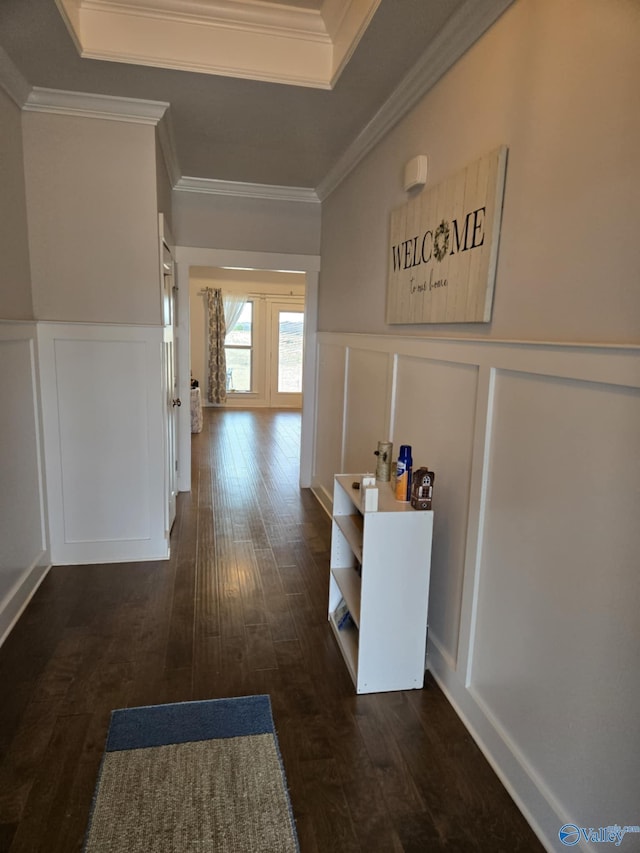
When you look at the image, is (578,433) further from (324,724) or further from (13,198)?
(13,198)

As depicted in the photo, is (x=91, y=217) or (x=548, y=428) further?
(x=91, y=217)

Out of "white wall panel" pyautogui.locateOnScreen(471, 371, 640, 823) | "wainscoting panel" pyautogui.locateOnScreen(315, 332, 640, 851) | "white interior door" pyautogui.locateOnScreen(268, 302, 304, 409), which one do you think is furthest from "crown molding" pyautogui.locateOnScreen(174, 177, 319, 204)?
"white interior door" pyautogui.locateOnScreen(268, 302, 304, 409)

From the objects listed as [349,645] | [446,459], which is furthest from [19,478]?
[446,459]

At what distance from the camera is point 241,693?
6.69ft

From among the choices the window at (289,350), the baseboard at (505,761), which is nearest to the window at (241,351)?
the window at (289,350)

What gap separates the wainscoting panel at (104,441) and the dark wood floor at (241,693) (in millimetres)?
188

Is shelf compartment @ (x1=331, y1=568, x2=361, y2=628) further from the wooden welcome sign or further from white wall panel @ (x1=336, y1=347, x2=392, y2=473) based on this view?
the wooden welcome sign

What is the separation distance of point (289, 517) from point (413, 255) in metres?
2.26

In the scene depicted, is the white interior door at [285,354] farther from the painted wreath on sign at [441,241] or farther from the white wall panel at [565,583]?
the white wall panel at [565,583]

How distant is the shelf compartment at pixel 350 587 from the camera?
7.23 feet

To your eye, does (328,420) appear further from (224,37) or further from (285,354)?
(285,354)

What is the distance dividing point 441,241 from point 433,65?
0.73 meters

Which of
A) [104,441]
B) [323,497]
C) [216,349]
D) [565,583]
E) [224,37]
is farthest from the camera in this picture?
[216,349]

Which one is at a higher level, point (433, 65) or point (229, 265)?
point (433, 65)
